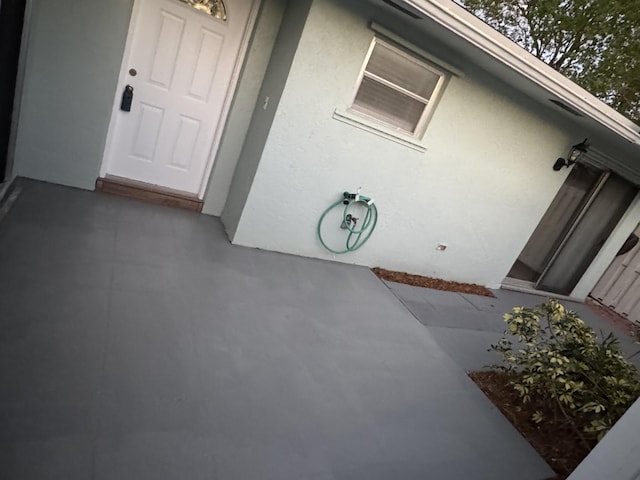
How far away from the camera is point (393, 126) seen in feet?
13.9

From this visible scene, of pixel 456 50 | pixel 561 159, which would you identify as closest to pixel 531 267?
pixel 561 159

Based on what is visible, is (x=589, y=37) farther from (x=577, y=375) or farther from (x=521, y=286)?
(x=577, y=375)

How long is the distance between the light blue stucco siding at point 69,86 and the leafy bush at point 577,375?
162 inches

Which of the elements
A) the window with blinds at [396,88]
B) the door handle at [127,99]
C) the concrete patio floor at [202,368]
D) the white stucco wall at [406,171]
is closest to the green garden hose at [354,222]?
the white stucco wall at [406,171]

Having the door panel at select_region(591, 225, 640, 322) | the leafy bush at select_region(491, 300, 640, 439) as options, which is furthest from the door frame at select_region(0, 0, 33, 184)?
the door panel at select_region(591, 225, 640, 322)

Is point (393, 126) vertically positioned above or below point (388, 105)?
below

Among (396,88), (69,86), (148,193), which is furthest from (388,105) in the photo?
(69,86)

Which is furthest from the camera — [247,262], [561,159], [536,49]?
[536,49]

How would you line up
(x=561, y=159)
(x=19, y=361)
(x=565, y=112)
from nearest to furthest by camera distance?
1. (x=19, y=361)
2. (x=565, y=112)
3. (x=561, y=159)

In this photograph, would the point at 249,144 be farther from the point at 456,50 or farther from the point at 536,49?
the point at 536,49

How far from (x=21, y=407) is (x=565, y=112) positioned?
19.0 feet

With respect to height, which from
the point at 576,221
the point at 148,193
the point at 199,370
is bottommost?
the point at 199,370

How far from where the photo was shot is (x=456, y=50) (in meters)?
3.95

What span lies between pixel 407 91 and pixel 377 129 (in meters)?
0.56
